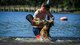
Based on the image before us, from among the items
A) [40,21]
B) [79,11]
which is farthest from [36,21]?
[79,11]

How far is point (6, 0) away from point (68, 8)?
4066 centimetres

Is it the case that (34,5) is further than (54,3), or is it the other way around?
(34,5)

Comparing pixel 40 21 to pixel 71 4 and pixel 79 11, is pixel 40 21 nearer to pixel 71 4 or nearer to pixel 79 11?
pixel 79 11

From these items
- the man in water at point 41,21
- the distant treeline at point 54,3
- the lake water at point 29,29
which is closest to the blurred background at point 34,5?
the distant treeline at point 54,3

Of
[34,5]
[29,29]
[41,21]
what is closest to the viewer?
[41,21]

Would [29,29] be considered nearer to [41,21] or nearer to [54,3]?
[41,21]

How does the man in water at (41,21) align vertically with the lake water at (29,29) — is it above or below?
above

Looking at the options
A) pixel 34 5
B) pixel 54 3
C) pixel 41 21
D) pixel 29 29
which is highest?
pixel 41 21

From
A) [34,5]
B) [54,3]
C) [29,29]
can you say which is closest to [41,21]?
[29,29]

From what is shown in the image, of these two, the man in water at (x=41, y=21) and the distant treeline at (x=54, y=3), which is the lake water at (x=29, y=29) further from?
the distant treeline at (x=54, y=3)

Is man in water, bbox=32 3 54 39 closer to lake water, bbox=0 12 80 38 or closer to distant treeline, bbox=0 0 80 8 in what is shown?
lake water, bbox=0 12 80 38

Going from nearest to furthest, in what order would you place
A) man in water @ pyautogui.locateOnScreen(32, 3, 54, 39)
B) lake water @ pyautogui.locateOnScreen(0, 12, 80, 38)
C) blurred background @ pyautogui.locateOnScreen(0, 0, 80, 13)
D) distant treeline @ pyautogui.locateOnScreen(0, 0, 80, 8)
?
man in water @ pyautogui.locateOnScreen(32, 3, 54, 39) → lake water @ pyautogui.locateOnScreen(0, 12, 80, 38) → blurred background @ pyautogui.locateOnScreen(0, 0, 80, 13) → distant treeline @ pyautogui.locateOnScreen(0, 0, 80, 8)

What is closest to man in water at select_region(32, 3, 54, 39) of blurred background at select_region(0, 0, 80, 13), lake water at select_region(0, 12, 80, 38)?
lake water at select_region(0, 12, 80, 38)

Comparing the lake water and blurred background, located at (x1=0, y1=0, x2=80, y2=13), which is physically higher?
the lake water
